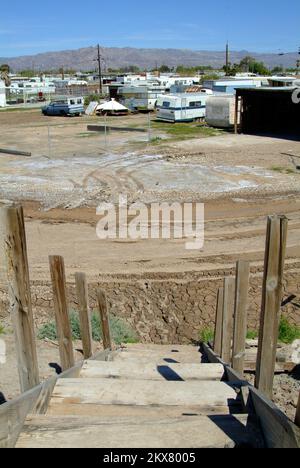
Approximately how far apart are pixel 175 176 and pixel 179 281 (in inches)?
414

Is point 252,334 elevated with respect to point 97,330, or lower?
lower

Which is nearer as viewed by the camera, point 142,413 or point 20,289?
point 142,413

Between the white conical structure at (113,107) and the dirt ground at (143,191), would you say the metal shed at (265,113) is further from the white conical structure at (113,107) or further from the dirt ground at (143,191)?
the white conical structure at (113,107)

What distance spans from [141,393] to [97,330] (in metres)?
4.89

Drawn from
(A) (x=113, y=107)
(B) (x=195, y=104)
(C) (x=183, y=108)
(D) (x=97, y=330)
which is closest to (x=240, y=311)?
(D) (x=97, y=330)

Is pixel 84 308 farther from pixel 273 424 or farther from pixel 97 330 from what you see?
pixel 273 424

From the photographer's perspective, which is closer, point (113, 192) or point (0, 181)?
point (113, 192)

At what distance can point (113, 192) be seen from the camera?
18922 mm

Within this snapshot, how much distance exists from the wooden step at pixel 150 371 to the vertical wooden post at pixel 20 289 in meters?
0.95

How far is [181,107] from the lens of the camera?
40.7 metres

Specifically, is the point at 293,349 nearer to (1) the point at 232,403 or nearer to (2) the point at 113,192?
(1) the point at 232,403

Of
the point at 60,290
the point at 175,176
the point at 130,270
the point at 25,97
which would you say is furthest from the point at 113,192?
the point at 25,97

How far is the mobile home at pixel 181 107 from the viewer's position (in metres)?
40.6

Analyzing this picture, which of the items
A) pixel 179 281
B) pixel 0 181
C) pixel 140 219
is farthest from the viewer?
pixel 0 181
